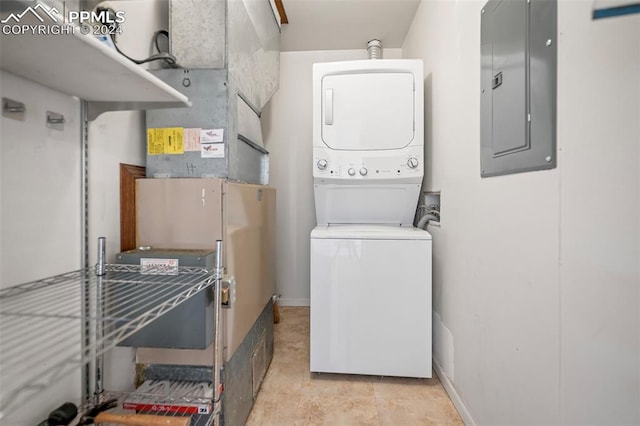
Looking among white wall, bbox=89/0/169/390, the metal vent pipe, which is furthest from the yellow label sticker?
the metal vent pipe

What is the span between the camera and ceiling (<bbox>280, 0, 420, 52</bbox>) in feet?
7.47

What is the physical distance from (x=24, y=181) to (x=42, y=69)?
Result: 0.33 meters

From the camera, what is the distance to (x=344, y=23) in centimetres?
251

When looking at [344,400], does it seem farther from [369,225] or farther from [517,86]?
[517,86]

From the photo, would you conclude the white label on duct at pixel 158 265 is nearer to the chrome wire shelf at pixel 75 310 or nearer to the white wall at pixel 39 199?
the chrome wire shelf at pixel 75 310

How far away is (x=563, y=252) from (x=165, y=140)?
1528 mm

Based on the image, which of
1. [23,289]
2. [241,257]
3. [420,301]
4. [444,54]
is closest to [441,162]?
[444,54]

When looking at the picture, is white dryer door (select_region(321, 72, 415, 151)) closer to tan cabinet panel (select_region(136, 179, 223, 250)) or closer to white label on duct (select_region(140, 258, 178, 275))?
tan cabinet panel (select_region(136, 179, 223, 250))

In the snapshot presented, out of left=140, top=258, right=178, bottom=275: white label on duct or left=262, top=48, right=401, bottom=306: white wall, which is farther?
left=262, top=48, right=401, bottom=306: white wall

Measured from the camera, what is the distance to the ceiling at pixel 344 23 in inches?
89.7

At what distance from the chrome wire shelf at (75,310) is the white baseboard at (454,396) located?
135 centimetres

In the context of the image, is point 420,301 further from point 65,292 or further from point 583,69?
point 65,292

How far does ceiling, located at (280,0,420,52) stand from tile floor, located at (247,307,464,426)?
102 inches

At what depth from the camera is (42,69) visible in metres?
0.82
